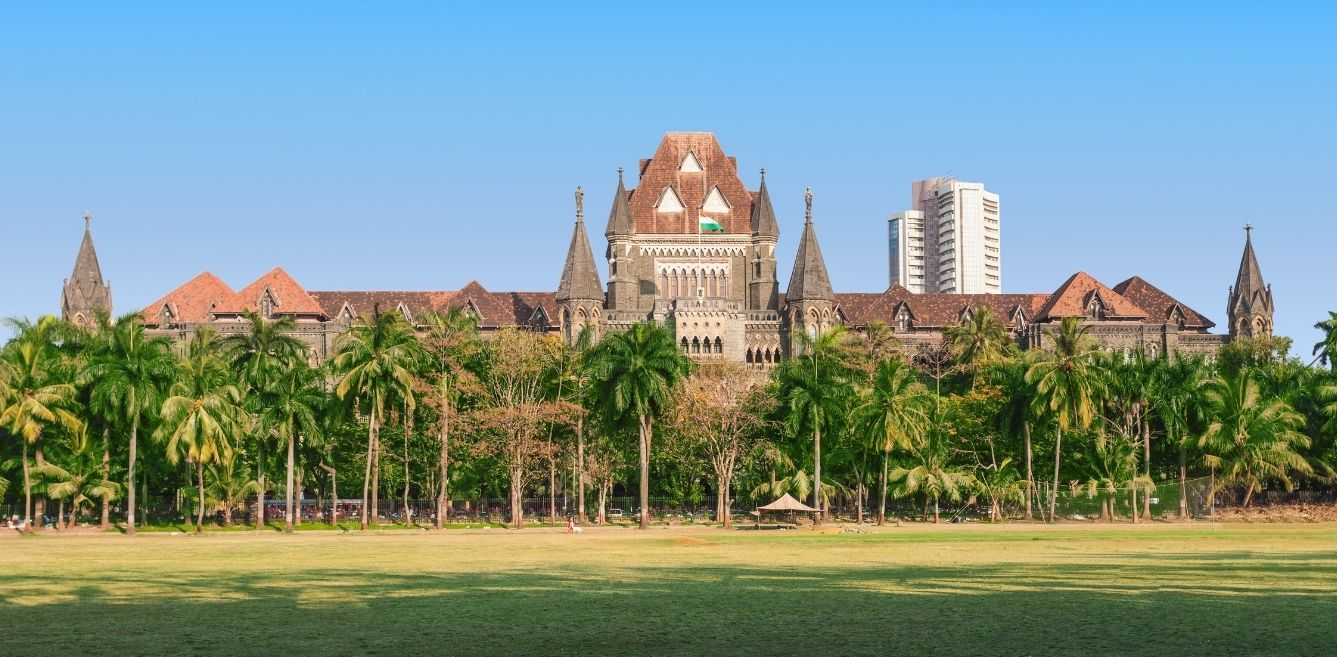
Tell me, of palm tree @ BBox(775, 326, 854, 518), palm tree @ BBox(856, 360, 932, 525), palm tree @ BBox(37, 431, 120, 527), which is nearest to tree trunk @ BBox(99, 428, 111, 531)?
palm tree @ BBox(37, 431, 120, 527)

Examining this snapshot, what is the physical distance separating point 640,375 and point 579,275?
56.3 metres

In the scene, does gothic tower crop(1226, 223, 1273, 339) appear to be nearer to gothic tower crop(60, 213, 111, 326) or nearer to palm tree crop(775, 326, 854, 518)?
palm tree crop(775, 326, 854, 518)

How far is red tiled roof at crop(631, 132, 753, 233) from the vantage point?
141375 mm

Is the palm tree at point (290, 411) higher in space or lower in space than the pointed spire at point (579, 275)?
lower

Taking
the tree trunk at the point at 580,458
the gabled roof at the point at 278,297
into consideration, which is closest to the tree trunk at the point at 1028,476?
the tree trunk at the point at 580,458

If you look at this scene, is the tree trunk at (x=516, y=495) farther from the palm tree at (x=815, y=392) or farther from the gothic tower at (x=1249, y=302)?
the gothic tower at (x=1249, y=302)

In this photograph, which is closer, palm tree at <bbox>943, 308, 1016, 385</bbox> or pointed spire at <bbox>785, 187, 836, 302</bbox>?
palm tree at <bbox>943, 308, 1016, 385</bbox>

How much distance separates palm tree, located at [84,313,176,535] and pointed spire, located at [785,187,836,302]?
225 ft

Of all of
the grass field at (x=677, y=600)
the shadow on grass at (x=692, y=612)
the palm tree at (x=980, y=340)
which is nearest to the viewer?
the shadow on grass at (x=692, y=612)

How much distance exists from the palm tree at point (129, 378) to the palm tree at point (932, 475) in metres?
39.5

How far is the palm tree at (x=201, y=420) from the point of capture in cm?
7188

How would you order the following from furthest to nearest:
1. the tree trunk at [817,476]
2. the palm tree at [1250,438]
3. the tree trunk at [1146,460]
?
the tree trunk at [1146,460]
the palm tree at [1250,438]
the tree trunk at [817,476]

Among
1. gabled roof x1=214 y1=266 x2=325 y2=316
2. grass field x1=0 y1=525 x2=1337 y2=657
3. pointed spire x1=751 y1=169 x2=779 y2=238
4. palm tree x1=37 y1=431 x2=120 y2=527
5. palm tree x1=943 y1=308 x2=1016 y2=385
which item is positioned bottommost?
grass field x1=0 y1=525 x2=1337 y2=657

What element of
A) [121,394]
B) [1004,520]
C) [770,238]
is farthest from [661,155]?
[121,394]
